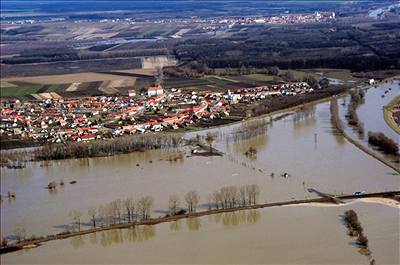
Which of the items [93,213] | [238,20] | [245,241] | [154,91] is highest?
[238,20]

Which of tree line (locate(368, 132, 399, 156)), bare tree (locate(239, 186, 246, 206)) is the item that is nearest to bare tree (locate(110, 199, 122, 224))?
bare tree (locate(239, 186, 246, 206))

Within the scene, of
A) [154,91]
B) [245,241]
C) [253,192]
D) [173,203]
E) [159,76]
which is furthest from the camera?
[159,76]

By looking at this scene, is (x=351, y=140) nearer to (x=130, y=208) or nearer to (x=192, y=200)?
(x=192, y=200)

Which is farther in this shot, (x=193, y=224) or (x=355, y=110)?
(x=355, y=110)

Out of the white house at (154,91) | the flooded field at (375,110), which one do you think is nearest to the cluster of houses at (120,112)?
the white house at (154,91)

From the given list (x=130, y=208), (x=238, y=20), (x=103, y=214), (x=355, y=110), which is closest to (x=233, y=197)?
(x=130, y=208)

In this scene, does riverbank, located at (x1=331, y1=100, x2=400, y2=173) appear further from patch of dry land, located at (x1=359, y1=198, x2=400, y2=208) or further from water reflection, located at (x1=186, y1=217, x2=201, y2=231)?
water reflection, located at (x1=186, y1=217, x2=201, y2=231)

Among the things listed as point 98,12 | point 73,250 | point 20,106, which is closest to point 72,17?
point 98,12
